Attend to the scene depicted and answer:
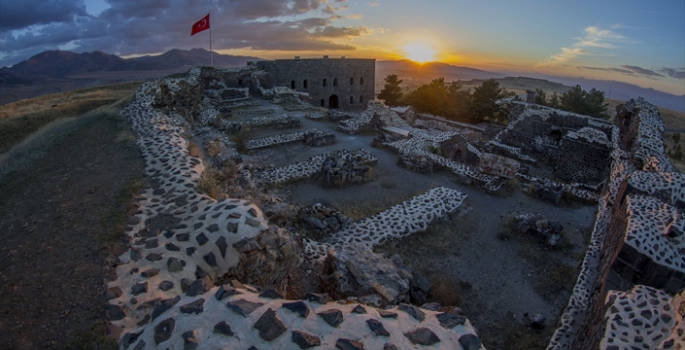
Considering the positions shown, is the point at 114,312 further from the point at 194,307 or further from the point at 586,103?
the point at 586,103

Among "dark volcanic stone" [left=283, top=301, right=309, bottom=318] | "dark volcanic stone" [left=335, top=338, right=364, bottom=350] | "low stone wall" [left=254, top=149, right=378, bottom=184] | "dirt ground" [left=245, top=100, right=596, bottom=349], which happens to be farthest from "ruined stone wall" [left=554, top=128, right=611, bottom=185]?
"dark volcanic stone" [left=283, top=301, right=309, bottom=318]

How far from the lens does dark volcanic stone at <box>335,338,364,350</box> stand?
298 cm

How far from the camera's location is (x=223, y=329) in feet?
10.0

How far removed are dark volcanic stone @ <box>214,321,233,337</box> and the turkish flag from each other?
26.8 meters

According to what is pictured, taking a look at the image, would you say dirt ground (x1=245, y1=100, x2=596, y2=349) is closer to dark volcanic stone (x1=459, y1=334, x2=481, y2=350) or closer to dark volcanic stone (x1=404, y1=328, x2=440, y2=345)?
dark volcanic stone (x1=459, y1=334, x2=481, y2=350)

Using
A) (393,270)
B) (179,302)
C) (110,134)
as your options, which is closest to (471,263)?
(393,270)

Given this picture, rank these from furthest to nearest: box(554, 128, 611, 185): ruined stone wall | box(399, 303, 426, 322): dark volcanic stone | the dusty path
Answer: box(554, 128, 611, 185): ruined stone wall
the dusty path
box(399, 303, 426, 322): dark volcanic stone

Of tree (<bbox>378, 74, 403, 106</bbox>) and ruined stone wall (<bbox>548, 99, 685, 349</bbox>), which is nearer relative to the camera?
ruined stone wall (<bbox>548, 99, 685, 349</bbox>)

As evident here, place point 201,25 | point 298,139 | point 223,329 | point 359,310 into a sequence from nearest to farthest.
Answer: point 223,329 → point 359,310 → point 298,139 → point 201,25

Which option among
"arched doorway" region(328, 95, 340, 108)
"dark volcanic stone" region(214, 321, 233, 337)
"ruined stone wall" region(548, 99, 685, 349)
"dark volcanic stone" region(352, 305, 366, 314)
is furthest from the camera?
"arched doorway" region(328, 95, 340, 108)

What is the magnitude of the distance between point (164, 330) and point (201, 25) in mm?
27201

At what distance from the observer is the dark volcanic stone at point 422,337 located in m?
3.21

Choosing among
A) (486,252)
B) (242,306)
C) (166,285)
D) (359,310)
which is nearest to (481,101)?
(486,252)

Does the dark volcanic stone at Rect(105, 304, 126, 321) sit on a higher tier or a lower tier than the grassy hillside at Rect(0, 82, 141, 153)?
lower
